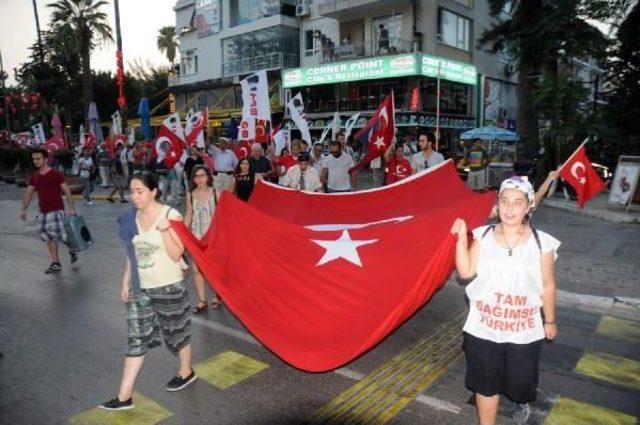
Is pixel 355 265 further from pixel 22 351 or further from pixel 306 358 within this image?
pixel 22 351

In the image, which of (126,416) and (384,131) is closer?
(126,416)

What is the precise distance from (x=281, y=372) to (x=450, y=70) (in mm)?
30525

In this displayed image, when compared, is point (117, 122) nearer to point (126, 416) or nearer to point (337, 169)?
point (337, 169)

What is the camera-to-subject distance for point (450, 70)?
32.1m

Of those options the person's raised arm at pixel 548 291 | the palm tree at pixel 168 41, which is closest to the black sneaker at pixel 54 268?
the person's raised arm at pixel 548 291

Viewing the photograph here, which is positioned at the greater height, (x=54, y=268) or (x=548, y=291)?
(x=548, y=291)

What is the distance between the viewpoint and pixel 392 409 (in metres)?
3.97

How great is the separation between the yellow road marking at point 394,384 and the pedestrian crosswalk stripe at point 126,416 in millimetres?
1149

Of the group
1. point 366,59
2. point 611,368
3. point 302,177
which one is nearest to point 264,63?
point 366,59

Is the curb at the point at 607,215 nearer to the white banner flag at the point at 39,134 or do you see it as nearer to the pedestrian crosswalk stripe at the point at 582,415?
the pedestrian crosswalk stripe at the point at 582,415

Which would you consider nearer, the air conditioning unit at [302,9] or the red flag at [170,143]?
the red flag at [170,143]

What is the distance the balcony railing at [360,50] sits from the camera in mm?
31763

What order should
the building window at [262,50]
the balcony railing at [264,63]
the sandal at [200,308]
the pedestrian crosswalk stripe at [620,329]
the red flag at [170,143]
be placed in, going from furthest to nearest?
the balcony railing at [264,63]
the building window at [262,50]
the red flag at [170,143]
the sandal at [200,308]
the pedestrian crosswalk stripe at [620,329]

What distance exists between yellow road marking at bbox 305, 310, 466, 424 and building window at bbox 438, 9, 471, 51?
3044 cm
